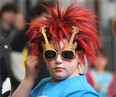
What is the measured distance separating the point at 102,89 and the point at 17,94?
420 centimetres

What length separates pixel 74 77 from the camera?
3.37 meters

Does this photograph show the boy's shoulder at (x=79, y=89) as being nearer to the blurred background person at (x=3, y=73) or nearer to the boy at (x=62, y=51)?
the boy at (x=62, y=51)

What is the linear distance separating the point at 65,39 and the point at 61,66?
0.60ft

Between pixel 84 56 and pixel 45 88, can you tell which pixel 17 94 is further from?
pixel 84 56

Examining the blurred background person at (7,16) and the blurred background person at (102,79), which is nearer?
the blurred background person at (102,79)

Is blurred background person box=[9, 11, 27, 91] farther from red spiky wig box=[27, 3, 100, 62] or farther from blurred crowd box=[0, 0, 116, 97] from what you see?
red spiky wig box=[27, 3, 100, 62]

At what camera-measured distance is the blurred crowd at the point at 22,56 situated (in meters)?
5.30

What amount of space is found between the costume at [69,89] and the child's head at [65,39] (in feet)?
0.15

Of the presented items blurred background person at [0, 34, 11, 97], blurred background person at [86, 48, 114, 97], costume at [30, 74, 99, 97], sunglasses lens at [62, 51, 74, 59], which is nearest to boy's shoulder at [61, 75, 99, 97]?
costume at [30, 74, 99, 97]

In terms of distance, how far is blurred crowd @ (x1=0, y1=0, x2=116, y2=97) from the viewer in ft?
17.4

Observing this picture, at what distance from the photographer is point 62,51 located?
131 inches

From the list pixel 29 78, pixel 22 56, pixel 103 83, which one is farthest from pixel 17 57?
pixel 29 78

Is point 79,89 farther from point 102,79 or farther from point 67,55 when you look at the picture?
point 102,79

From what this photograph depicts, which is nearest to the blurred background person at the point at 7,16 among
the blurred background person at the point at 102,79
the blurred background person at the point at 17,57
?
the blurred background person at the point at 102,79
